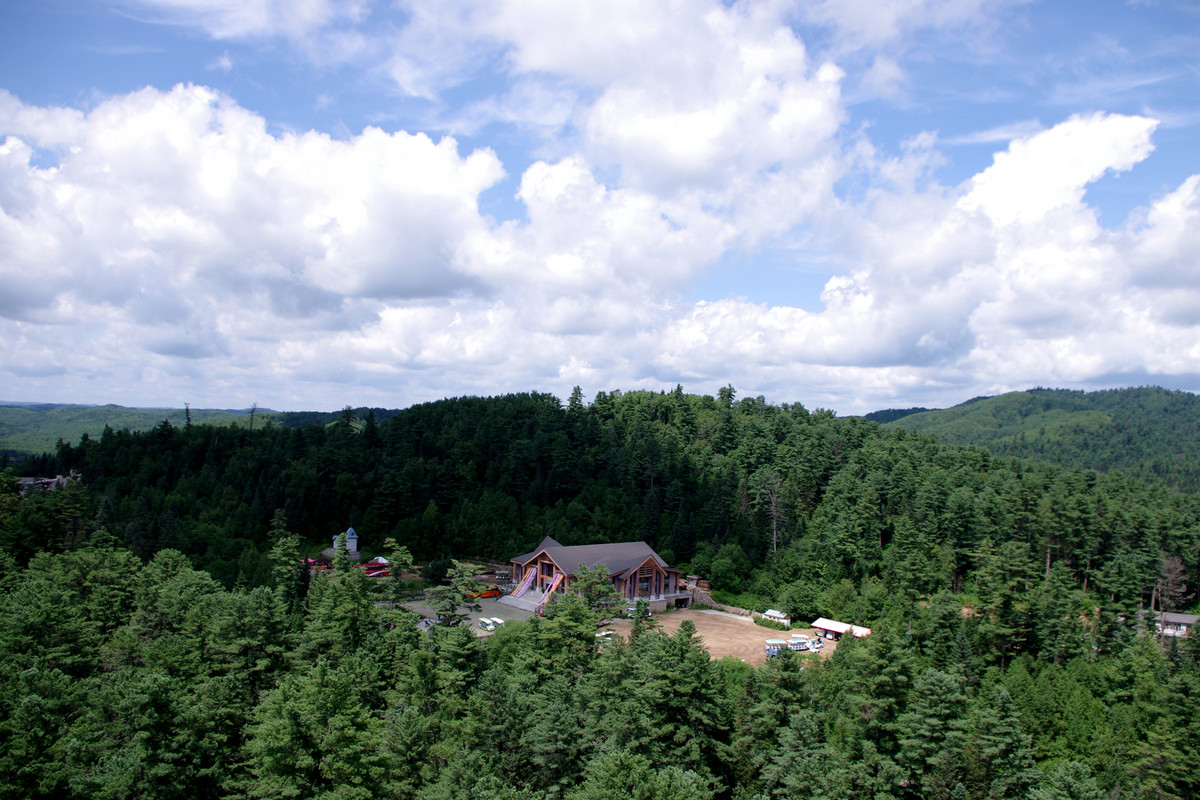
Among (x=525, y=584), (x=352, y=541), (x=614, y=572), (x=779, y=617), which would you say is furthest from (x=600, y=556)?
(x=352, y=541)

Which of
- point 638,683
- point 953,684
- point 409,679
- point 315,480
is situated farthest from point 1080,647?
point 315,480

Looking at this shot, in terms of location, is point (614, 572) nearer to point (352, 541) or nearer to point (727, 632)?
point (727, 632)

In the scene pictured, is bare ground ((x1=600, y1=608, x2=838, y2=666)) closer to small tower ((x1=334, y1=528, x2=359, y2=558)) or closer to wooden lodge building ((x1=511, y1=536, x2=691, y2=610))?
wooden lodge building ((x1=511, y1=536, x2=691, y2=610))

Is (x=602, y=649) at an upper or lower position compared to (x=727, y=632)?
upper

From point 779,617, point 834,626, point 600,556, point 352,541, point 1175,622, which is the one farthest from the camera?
point 352,541

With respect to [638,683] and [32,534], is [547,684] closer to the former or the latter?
[638,683]

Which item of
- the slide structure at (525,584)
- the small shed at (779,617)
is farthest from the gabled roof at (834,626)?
the slide structure at (525,584)

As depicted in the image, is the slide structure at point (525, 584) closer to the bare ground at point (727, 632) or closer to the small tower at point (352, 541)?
the bare ground at point (727, 632)
